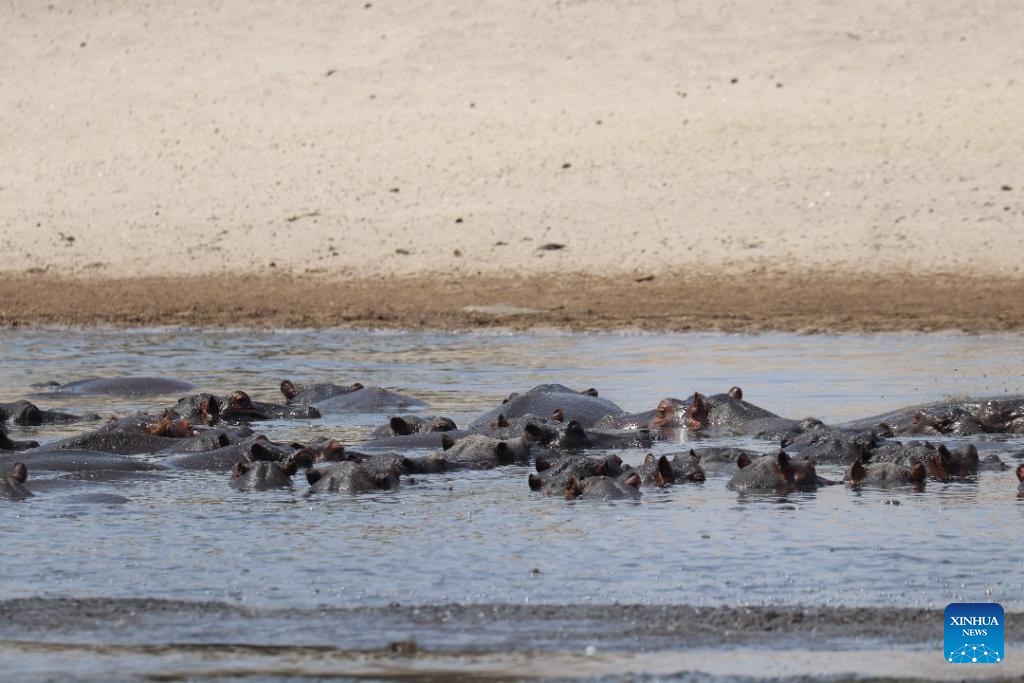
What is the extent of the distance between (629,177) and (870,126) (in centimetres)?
346

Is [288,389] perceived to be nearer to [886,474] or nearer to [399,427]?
[399,427]

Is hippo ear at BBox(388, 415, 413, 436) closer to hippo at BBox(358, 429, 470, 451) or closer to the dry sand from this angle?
hippo at BBox(358, 429, 470, 451)

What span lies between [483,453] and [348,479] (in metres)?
1.16

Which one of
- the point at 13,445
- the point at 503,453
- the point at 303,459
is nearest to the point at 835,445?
the point at 503,453

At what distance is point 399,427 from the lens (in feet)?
34.9

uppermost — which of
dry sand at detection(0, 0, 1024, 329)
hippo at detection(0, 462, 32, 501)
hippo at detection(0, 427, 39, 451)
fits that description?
dry sand at detection(0, 0, 1024, 329)

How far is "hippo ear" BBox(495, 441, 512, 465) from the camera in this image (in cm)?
A: 952

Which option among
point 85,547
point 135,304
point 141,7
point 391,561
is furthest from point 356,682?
point 141,7

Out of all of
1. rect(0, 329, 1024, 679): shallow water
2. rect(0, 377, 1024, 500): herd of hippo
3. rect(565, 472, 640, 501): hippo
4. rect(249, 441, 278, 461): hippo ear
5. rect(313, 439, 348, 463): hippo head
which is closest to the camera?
rect(0, 329, 1024, 679): shallow water

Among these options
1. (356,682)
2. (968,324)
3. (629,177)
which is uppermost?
(629,177)

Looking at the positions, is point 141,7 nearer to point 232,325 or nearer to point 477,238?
point 477,238

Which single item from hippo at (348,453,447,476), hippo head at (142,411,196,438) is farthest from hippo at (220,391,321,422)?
A: hippo at (348,453,447,476)

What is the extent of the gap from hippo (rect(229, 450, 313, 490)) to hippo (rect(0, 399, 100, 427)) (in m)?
2.96

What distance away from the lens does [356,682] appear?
5184 mm
